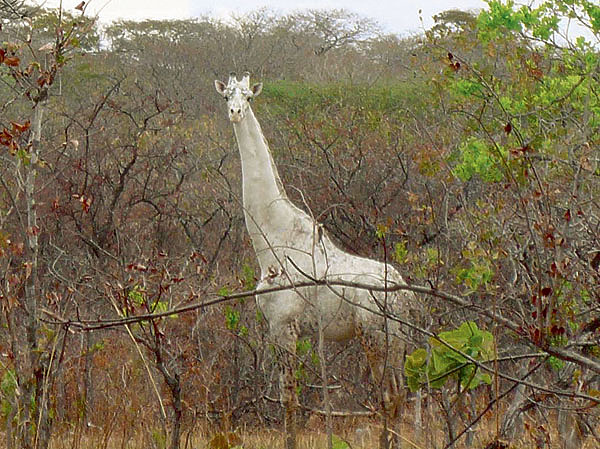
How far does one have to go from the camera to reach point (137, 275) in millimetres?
7352

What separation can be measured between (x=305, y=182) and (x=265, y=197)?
6.03 meters

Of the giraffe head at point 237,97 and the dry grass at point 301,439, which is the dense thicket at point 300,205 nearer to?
the dry grass at point 301,439

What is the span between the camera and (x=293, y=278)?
5551 millimetres

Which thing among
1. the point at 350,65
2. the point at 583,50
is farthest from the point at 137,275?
the point at 350,65

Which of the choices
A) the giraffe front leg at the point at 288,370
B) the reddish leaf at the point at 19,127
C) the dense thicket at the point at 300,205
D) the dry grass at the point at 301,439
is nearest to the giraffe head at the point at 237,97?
the dense thicket at the point at 300,205

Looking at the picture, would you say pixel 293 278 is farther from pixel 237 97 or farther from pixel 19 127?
pixel 19 127

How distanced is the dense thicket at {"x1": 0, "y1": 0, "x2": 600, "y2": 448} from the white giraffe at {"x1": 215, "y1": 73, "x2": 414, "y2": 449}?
234 millimetres

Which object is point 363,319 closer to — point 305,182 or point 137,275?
point 137,275

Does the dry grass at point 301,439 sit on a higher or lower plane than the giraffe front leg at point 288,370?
lower

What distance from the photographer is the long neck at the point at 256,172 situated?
20.3ft

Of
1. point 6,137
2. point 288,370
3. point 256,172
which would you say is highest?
point 6,137

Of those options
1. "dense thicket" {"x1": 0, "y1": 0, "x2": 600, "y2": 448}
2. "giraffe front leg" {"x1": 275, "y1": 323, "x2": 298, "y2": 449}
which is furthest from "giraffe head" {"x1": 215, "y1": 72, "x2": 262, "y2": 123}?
"giraffe front leg" {"x1": 275, "y1": 323, "x2": 298, "y2": 449}

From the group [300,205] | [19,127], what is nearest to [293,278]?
[19,127]

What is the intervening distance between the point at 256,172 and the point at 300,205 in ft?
17.8
